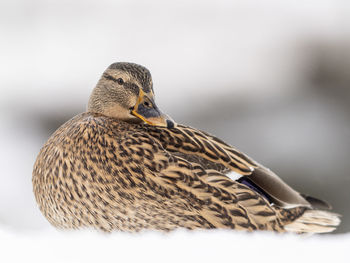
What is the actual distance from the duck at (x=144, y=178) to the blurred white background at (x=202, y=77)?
103 inches

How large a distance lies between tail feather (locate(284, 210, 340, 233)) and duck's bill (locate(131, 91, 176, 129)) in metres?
0.96

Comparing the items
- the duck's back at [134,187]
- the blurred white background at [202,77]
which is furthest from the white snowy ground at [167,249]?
the blurred white background at [202,77]

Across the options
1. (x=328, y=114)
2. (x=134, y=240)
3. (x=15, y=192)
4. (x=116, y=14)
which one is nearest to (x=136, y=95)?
(x=134, y=240)

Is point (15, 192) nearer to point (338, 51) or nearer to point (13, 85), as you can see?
point (13, 85)

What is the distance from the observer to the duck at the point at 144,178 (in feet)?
10.8

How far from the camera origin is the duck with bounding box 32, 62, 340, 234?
10.8 ft

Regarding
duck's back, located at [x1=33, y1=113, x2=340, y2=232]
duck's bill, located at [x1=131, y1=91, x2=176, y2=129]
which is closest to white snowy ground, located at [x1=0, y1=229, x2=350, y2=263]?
duck's back, located at [x1=33, y1=113, x2=340, y2=232]

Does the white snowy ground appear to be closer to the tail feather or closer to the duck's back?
the duck's back

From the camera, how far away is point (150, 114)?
11.8 ft

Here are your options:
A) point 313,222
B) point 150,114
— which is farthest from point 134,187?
point 313,222

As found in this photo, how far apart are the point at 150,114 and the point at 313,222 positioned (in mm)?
1205

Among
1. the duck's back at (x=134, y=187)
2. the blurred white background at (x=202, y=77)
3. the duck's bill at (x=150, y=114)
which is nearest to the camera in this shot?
the duck's back at (x=134, y=187)

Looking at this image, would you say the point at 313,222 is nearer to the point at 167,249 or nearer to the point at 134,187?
the point at 134,187

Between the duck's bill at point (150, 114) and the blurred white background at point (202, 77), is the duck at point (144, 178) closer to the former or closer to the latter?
the duck's bill at point (150, 114)
